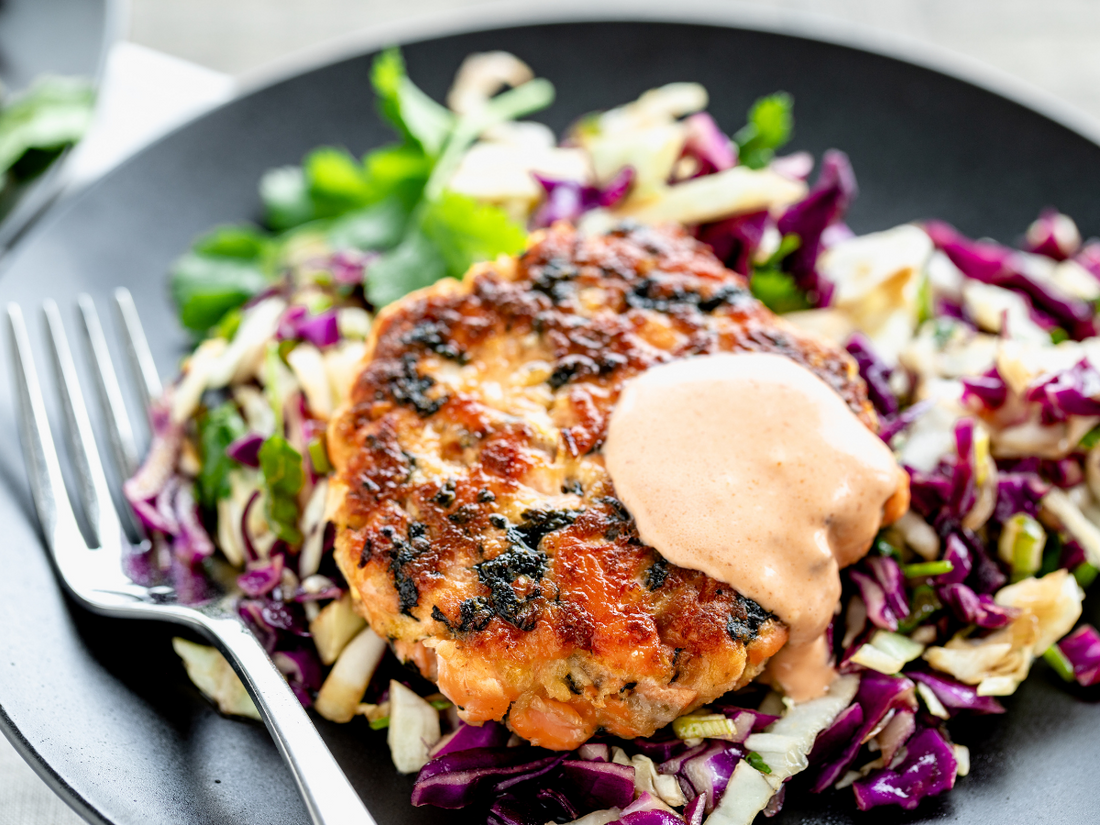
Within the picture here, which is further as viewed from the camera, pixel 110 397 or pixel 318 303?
pixel 318 303

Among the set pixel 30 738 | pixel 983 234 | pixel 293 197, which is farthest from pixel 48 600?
pixel 983 234

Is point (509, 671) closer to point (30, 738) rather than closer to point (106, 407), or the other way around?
point (30, 738)

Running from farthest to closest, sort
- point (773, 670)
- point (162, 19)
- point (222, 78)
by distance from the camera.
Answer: point (162, 19), point (222, 78), point (773, 670)

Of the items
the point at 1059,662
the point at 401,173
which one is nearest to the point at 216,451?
the point at 401,173

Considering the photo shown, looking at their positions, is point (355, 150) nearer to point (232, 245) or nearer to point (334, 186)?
point (334, 186)

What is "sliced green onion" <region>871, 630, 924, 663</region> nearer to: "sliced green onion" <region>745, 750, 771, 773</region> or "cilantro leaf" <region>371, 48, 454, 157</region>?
"sliced green onion" <region>745, 750, 771, 773</region>

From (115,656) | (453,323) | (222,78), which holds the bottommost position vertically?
(115,656)
